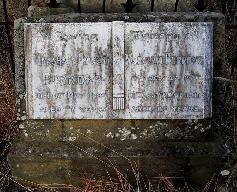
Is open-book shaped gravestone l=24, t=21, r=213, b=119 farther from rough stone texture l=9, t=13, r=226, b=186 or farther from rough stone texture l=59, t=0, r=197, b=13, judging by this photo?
rough stone texture l=59, t=0, r=197, b=13

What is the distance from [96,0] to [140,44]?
726 mm

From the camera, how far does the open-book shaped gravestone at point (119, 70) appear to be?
2795 millimetres

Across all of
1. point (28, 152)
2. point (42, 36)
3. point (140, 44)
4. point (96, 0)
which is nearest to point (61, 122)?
point (28, 152)

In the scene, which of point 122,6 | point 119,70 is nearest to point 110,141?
point 119,70

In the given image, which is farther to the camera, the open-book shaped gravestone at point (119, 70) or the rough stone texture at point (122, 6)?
the rough stone texture at point (122, 6)

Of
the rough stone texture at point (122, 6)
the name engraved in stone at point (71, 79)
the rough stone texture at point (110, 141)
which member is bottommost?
the rough stone texture at point (110, 141)

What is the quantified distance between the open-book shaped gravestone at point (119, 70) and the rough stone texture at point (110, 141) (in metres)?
0.08

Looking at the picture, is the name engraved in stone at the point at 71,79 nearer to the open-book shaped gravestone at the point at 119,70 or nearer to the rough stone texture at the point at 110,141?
the open-book shaped gravestone at the point at 119,70

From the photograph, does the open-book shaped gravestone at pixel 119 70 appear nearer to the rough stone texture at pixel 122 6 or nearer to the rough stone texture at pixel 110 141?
the rough stone texture at pixel 110 141

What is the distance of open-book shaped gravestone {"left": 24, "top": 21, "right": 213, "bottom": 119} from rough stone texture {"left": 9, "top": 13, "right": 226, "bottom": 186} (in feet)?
0.26

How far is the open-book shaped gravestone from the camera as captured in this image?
279 centimetres

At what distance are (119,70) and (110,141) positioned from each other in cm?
56

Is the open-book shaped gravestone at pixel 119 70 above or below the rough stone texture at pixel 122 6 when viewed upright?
below

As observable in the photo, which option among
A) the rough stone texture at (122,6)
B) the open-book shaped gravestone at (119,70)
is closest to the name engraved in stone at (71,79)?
the open-book shaped gravestone at (119,70)
